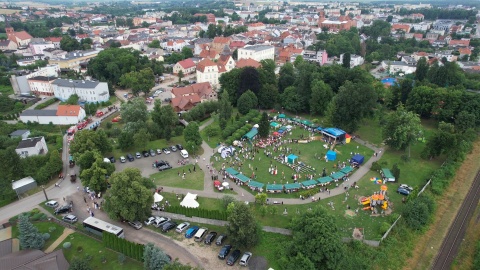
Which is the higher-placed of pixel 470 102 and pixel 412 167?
pixel 470 102

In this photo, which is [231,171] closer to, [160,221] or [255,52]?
[160,221]

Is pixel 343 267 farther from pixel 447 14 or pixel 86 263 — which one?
pixel 447 14

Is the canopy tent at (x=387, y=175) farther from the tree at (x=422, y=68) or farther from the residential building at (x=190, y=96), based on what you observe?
the tree at (x=422, y=68)

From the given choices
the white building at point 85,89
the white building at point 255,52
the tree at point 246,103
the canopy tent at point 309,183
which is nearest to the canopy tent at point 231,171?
the canopy tent at point 309,183

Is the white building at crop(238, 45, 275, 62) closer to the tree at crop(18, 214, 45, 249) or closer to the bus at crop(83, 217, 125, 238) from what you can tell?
the bus at crop(83, 217, 125, 238)

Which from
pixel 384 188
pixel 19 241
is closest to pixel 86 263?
pixel 19 241

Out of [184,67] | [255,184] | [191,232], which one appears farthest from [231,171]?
[184,67]

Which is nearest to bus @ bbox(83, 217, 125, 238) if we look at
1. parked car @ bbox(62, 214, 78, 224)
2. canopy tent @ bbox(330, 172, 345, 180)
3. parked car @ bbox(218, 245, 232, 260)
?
parked car @ bbox(62, 214, 78, 224)
